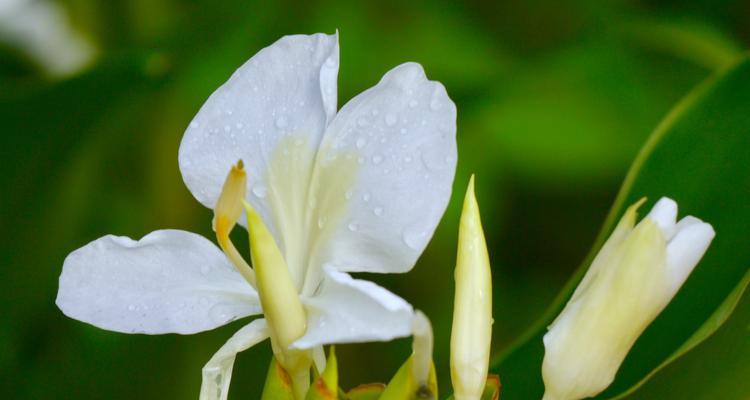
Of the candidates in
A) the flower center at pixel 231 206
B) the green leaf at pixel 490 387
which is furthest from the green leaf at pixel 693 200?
the flower center at pixel 231 206

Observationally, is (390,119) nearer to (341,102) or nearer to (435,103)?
(435,103)

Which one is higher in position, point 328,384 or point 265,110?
point 265,110

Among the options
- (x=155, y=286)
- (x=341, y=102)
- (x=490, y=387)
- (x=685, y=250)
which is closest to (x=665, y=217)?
(x=685, y=250)

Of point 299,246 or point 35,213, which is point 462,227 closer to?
point 299,246

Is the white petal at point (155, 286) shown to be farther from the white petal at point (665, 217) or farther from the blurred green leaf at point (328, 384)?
the white petal at point (665, 217)

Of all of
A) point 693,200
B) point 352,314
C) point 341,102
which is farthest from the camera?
point 341,102

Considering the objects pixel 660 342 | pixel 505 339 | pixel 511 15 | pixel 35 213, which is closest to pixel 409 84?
pixel 660 342

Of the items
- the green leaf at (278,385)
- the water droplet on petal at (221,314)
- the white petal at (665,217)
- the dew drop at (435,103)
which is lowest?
the green leaf at (278,385)
